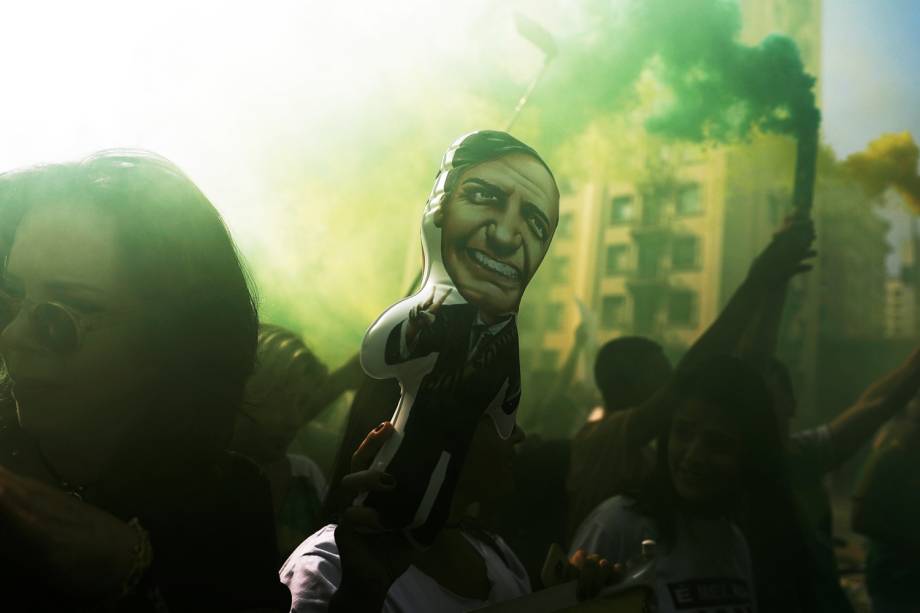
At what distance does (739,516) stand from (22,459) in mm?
2562

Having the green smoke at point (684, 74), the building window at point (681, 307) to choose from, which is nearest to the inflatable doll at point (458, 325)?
the green smoke at point (684, 74)

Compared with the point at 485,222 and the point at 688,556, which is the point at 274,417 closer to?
the point at 485,222

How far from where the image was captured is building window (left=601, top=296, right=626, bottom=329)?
12.8 feet

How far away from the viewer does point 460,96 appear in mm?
3232

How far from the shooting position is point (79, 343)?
1411 mm

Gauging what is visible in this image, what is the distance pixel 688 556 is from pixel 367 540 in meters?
1.32

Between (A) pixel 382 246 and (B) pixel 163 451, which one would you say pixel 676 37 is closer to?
(A) pixel 382 246

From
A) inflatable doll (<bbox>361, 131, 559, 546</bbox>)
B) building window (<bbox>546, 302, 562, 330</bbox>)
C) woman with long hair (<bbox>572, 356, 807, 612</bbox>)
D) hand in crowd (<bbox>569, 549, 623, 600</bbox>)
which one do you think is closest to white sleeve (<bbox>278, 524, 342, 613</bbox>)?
inflatable doll (<bbox>361, 131, 559, 546</bbox>)

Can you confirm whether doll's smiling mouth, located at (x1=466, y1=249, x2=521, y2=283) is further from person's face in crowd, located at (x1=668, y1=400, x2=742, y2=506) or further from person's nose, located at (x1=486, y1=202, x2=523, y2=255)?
person's face in crowd, located at (x1=668, y1=400, x2=742, y2=506)

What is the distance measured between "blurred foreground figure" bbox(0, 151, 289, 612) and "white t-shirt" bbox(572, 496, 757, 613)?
1.42 meters

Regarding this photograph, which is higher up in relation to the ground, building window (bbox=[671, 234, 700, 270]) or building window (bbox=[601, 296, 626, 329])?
building window (bbox=[671, 234, 700, 270])

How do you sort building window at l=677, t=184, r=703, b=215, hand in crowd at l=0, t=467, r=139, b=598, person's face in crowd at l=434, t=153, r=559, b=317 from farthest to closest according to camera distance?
1. building window at l=677, t=184, r=703, b=215
2. person's face in crowd at l=434, t=153, r=559, b=317
3. hand in crowd at l=0, t=467, r=139, b=598

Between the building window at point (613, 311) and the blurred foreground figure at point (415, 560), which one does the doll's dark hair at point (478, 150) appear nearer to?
the blurred foreground figure at point (415, 560)

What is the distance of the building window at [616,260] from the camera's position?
3.92 m
